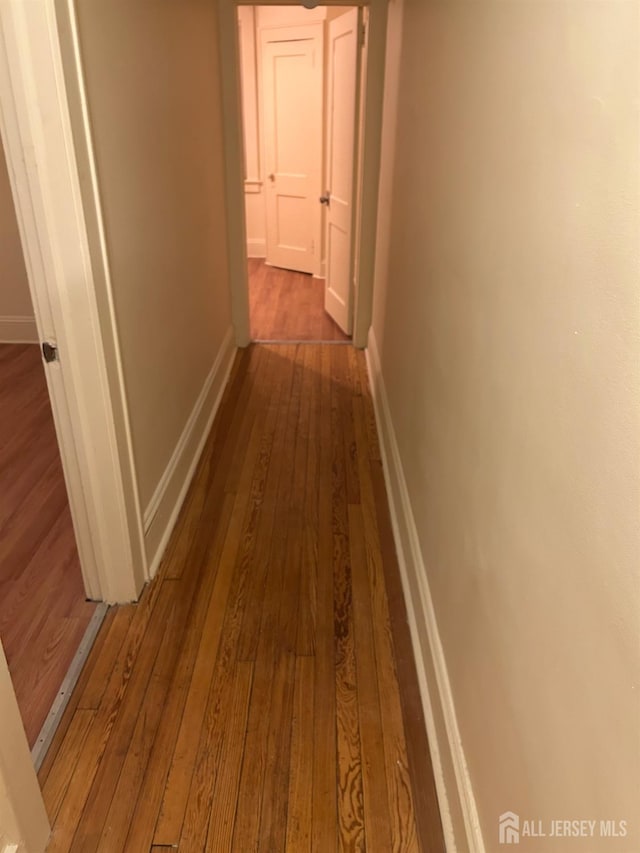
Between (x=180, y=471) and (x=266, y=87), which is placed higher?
(x=266, y=87)

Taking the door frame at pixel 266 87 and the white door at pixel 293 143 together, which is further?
the white door at pixel 293 143

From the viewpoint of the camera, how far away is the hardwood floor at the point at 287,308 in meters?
4.76

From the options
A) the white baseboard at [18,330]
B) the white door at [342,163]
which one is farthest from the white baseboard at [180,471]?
the white baseboard at [18,330]

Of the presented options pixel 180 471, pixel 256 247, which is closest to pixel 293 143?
pixel 256 247

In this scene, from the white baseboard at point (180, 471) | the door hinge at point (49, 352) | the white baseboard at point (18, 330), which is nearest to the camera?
the door hinge at point (49, 352)

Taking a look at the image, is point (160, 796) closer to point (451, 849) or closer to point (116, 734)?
point (116, 734)

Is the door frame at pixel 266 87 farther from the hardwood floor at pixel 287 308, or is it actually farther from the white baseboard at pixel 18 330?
the white baseboard at pixel 18 330

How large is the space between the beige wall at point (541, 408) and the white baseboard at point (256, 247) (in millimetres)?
5352

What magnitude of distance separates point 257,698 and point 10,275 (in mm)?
3576

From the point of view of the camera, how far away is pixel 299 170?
6.10 meters

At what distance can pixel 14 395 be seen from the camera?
3.62 metres

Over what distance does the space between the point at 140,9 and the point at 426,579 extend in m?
2.09

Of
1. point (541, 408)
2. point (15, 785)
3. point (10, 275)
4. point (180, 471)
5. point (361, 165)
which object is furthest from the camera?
point (10, 275)

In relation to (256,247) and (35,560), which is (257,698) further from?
(256,247)
